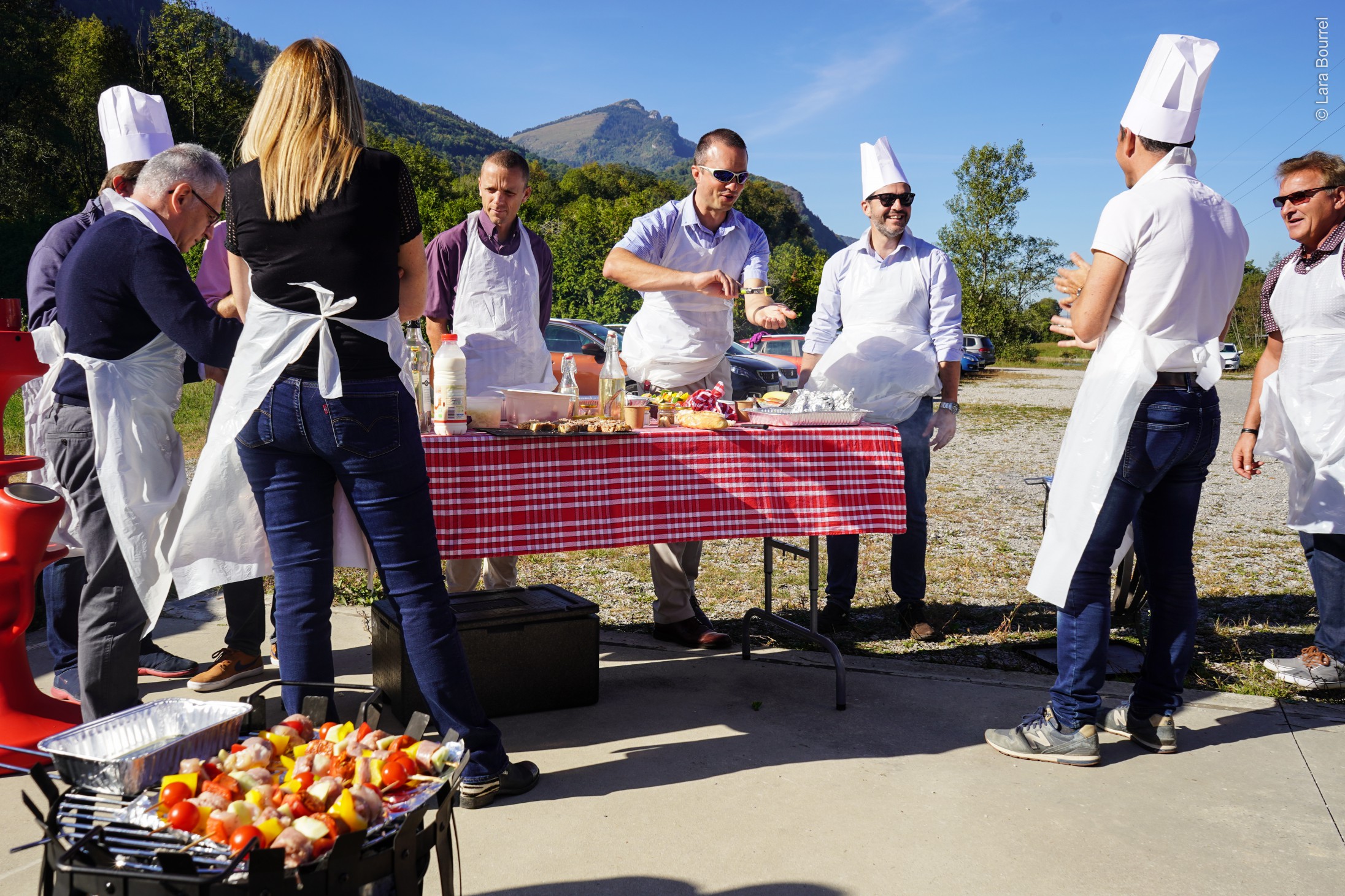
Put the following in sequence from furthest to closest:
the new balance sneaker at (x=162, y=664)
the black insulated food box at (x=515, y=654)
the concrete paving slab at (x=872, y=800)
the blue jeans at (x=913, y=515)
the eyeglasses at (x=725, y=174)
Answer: the blue jeans at (x=913, y=515) < the eyeglasses at (x=725, y=174) < the new balance sneaker at (x=162, y=664) < the black insulated food box at (x=515, y=654) < the concrete paving slab at (x=872, y=800)

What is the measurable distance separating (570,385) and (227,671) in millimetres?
1779

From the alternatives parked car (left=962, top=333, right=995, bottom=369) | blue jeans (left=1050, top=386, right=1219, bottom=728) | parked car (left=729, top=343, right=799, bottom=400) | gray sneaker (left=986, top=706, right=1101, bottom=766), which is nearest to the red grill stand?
gray sneaker (left=986, top=706, right=1101, bottom=766)

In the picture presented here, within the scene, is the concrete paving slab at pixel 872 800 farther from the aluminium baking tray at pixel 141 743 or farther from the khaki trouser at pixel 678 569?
the aluminium baking tray at pixel 141 743

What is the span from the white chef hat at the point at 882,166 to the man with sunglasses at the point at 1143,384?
1.50 metres

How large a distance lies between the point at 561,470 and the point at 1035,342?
47976 mm

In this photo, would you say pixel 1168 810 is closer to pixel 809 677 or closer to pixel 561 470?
pixel 809 677

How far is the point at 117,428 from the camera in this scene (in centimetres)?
284

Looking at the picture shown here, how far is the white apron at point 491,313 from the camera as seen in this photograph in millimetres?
4285

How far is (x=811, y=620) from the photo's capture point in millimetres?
3938

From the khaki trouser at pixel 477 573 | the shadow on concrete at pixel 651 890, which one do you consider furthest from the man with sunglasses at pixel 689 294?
the shadow on concrete at pixel 651 890

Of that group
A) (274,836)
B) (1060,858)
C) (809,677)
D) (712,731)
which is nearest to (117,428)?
(274,836)

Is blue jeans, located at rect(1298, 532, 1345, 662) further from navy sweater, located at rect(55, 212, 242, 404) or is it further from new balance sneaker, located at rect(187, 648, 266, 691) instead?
new balance sneaker, located at rect(187, 648, 266, 691)

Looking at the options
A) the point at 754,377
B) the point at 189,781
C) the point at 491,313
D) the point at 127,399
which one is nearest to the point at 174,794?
the point at 189,781

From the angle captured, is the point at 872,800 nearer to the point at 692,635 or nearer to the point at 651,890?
the point at 651,890
